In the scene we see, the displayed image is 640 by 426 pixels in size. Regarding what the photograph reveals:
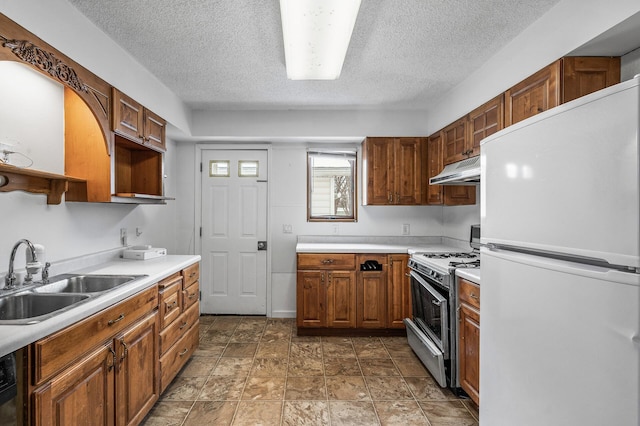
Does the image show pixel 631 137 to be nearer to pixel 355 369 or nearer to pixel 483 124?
pixel 483 124

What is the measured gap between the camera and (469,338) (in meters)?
2.12

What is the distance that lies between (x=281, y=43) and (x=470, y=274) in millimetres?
2035

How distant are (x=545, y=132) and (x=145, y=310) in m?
2.18

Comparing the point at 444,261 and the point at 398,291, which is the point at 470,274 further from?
the point at 398,291

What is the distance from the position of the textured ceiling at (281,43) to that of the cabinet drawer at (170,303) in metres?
1.73

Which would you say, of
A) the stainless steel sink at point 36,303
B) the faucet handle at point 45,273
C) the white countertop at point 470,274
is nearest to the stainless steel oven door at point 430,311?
the white countertop at point 470,274

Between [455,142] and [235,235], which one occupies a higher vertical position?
[455,142]

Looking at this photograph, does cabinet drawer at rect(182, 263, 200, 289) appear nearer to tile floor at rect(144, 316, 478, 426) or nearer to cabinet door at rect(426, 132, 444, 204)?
tile floor at rect(144, 316, 478, 426)

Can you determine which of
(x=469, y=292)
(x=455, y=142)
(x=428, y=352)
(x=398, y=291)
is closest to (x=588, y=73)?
(x=455, y=142)

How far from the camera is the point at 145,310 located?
189 centimetres

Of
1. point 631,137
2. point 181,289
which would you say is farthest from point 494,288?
point 181,289

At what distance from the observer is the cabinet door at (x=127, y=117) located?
211cm

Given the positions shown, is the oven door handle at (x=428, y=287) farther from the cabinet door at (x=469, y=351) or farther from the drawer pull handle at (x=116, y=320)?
the drawer pull handle at (x=116, y=320)

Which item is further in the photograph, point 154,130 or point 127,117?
point 154,130
